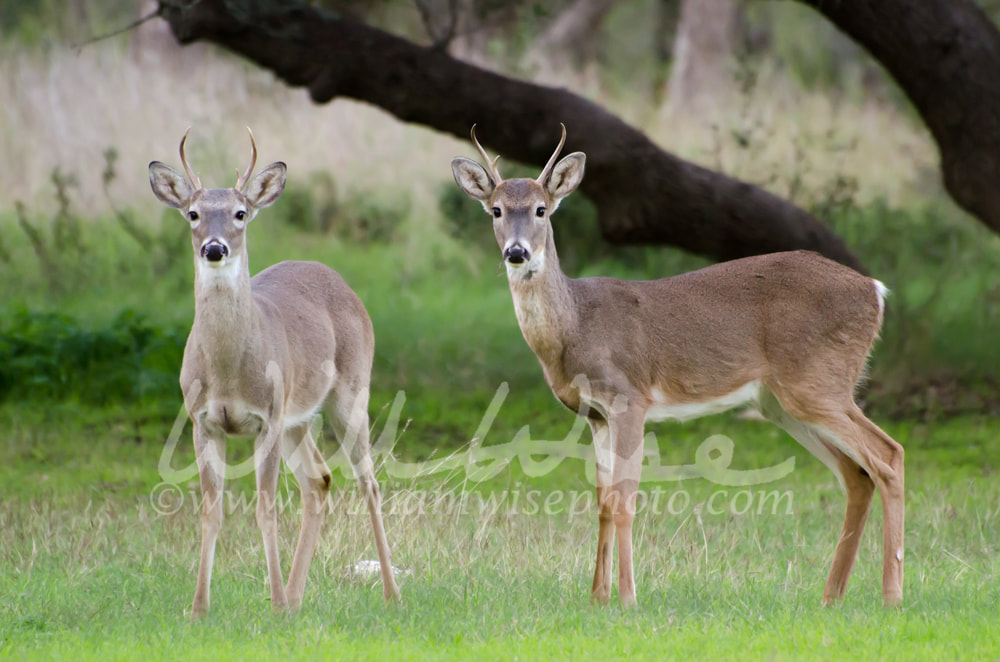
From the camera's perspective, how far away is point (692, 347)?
6.68 metres

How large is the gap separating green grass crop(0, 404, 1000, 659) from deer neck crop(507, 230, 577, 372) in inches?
42.6

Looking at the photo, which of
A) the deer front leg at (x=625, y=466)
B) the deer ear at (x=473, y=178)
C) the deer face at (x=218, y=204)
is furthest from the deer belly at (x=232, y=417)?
the deer front leg at (x=625, y=466)

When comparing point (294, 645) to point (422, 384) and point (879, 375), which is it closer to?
point (422, 384)

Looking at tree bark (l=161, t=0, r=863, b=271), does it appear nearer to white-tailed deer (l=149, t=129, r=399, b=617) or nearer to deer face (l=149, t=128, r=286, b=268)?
white-tailed deer (l=149, t=129, r=399, b=617)

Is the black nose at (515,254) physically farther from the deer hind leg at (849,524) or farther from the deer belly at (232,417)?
the deer hind leg at (849,524)

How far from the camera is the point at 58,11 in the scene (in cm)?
1891

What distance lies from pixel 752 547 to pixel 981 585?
1444 millimetres

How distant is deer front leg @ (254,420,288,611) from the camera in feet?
19.8

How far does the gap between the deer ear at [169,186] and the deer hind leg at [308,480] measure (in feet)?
4.09

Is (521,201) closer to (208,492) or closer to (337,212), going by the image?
(208,492)

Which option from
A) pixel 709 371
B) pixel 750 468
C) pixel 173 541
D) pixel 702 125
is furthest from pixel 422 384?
pixel 702 125

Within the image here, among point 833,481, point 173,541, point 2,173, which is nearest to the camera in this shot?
point 173,541

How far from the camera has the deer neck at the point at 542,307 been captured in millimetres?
6531

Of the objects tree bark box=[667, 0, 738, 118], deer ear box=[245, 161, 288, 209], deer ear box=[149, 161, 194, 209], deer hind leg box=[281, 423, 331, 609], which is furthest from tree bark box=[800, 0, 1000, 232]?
tree bark box=[667, 0, 738, 118]
